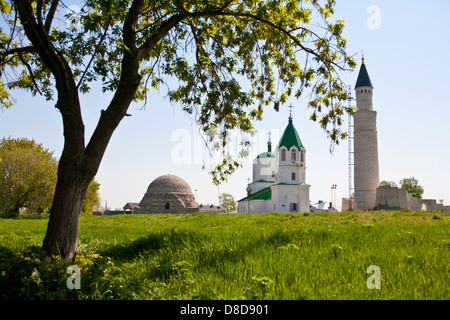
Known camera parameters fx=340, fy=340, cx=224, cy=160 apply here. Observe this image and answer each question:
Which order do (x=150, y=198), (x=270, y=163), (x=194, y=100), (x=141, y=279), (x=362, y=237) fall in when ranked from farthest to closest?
(x=270, y=163) → (x=150, y=198) → (x=194, y=100) → (x=362, y=237) → (x=141, y=279)

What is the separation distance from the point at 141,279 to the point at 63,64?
3403 millimetres

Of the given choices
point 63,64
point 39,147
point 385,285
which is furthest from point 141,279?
point 39,147

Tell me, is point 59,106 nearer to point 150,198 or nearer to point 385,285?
point 385,285

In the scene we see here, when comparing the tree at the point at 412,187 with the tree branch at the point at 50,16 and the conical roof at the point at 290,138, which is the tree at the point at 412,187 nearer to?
the conical roof at the point at 290,138

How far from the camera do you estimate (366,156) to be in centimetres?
4569

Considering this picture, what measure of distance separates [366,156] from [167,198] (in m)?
28.0

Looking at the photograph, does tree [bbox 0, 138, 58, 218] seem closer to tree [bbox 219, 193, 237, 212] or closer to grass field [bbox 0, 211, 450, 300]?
grass field [bbox 0, 211, 450, 300]

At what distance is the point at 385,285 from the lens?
130 inches

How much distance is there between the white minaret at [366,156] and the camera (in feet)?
149

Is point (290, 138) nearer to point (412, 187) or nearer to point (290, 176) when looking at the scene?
point (290, 176)

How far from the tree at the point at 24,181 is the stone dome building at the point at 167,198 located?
634 inches

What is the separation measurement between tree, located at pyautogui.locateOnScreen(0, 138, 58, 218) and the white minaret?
3723 centimetres
